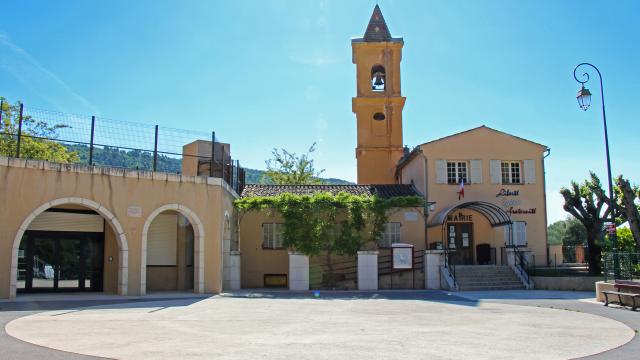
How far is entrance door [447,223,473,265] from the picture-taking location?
85.9 feet

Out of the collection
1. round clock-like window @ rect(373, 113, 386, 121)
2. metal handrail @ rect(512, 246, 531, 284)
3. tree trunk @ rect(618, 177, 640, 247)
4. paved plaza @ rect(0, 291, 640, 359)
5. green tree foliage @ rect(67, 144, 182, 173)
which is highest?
round clock-like window @ rect(373, 113, 386, 121)

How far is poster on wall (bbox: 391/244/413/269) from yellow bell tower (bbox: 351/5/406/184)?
11640 mm

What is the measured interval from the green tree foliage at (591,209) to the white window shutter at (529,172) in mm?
2699

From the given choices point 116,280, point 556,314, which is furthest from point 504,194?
point 116,280

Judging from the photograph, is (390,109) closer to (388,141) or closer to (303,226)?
(388,141)

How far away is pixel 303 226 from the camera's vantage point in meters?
22.7

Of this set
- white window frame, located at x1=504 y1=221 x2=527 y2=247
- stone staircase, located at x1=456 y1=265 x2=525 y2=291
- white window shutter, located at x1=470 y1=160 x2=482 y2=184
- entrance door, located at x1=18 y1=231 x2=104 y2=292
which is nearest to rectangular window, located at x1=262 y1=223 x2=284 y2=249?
entrance door, located at x1=18 y1=231 x2=104 y2=292

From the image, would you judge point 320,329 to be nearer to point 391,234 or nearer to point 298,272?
point 298,272

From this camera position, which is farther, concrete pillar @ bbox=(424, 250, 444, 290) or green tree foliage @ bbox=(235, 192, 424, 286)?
green tree foliage @ bbox=(235, 192, 424, 286)

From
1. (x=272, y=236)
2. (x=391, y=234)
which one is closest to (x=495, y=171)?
(x=391, y=234)

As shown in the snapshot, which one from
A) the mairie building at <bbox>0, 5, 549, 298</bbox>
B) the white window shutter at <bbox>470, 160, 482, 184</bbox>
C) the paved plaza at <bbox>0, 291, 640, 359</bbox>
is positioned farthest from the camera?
the white window shutter at <bbox>470, 160, 482, 184</bbox>

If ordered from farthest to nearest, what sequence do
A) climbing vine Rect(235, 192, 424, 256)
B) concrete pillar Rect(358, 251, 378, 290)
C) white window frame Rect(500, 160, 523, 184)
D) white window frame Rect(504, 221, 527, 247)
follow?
white window frame Rect(500, 160, 523, 184) → white window frame Rect(504, 221, 527, 247) → climbing vine Rect(235, 192, 424, 256) → concrete pillar Rect(358, 251, 378, 290)

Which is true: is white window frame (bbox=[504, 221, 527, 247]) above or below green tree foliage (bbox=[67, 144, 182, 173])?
below

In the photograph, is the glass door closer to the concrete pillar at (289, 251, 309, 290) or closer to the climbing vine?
the climbing vine
